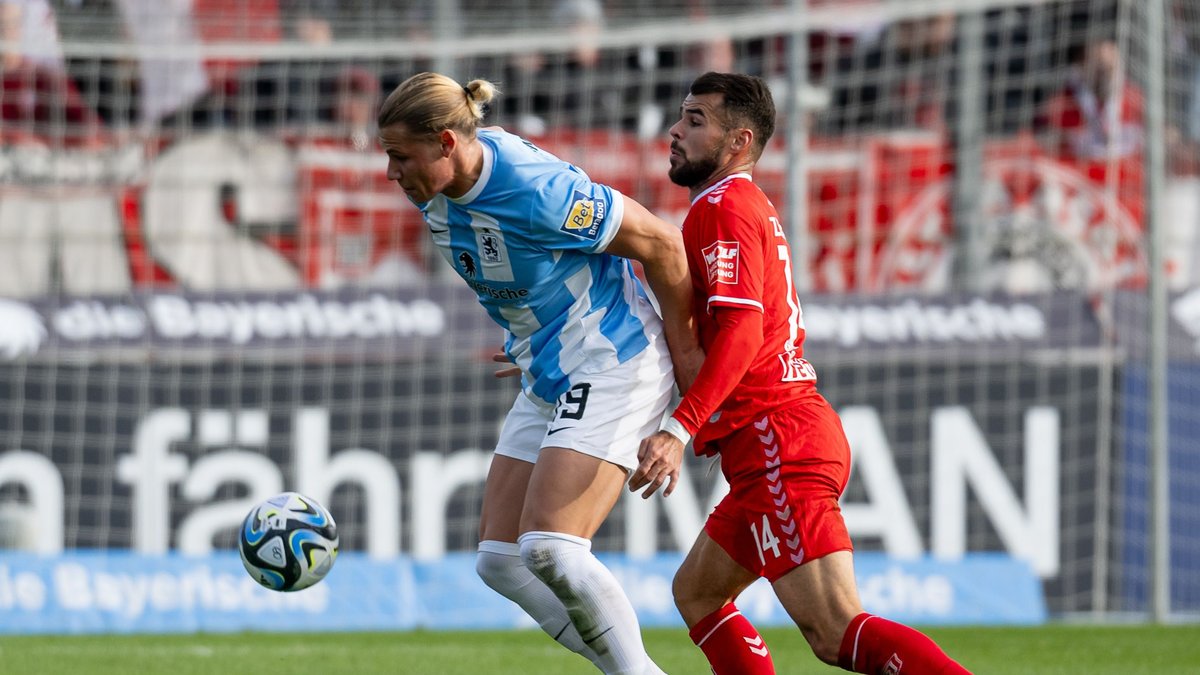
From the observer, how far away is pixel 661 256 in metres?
5.21

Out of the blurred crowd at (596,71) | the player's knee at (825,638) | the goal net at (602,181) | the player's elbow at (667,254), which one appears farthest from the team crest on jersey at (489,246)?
the blurred crowd at (596,71)

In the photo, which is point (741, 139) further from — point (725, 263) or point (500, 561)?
point (500, 561)

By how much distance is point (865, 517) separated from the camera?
11.1 m

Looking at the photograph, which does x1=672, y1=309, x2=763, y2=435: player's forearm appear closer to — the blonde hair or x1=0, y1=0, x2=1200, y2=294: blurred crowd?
the blonde hair

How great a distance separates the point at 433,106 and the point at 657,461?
118 cm

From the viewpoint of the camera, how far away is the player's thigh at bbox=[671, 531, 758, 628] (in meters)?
5.45

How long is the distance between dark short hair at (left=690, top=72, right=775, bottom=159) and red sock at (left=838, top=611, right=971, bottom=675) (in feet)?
4.83

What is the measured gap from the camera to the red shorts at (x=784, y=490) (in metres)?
5.16

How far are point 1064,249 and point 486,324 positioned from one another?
4065 mm

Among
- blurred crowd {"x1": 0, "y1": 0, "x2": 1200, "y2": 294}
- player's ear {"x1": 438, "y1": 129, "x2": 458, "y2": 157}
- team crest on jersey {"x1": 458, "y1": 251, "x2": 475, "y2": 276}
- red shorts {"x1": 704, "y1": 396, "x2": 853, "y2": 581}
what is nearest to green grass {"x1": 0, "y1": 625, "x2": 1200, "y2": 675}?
red shorts {"x1": 704, "y1": 396, "x2": 853, "y2": 581}

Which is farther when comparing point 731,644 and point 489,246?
point 731,644

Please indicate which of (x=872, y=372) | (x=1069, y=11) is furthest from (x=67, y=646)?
(x=1069, y=11)

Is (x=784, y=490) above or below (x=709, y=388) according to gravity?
below

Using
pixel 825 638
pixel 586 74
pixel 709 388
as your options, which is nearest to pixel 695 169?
pixel 709 388
